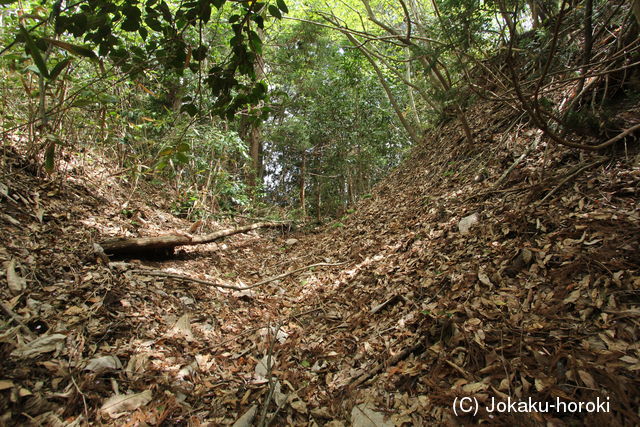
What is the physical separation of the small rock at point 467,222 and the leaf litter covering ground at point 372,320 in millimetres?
84

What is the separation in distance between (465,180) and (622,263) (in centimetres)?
293

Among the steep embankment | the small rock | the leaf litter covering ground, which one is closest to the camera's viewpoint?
the steep embankment

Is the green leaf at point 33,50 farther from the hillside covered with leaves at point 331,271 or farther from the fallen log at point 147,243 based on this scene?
the fallen log at point 147,243

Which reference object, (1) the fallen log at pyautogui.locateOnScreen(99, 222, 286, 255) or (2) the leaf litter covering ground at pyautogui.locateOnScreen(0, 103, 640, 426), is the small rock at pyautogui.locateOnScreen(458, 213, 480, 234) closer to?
(2) the leaf litter covering ground at pyautogui.locateOnScreen(0, 103, 640, 426)

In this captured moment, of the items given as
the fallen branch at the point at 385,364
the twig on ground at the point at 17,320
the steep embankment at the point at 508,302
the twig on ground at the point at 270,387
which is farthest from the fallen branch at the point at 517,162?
the twig on ground at the point at 17,320

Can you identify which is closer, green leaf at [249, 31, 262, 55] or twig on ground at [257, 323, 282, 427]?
green leaf at [249, 31, 262, 55]

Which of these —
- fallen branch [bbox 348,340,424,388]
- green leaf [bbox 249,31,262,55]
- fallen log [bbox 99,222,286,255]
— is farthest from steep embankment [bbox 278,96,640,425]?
fallen log [bbox 99,222,286,255]

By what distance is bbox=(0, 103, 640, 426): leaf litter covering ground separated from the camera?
5.72 feet

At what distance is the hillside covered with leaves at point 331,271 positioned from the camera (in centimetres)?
167

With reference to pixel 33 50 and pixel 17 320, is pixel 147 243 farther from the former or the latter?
pixel 33 50

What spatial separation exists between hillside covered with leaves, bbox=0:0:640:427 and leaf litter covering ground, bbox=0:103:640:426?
15mm

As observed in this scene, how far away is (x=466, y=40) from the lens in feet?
12.1

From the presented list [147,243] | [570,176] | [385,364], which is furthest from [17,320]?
[570,176]

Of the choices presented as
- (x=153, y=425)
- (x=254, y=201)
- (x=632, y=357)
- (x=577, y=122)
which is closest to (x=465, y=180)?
(x=577, y=122)
